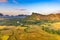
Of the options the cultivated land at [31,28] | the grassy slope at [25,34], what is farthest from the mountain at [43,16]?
the grassy slope at [25,34]

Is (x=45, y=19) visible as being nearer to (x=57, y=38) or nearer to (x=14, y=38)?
(x=57, y=38)

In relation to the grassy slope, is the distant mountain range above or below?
above

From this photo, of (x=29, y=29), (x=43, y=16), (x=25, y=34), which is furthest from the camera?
(x=43, y=16)

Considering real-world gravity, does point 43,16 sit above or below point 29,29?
above

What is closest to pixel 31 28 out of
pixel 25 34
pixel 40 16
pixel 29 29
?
pixel 29 29

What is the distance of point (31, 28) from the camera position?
17.5 feet

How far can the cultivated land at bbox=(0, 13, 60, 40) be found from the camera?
16.8 ft

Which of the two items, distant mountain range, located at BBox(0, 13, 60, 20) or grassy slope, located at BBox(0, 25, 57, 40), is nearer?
grassy slope, located at BBox(0, 25, 57, 40)

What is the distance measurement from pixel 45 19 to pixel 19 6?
1043 mm

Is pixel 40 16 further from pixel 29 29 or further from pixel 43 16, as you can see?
pixel 29 29

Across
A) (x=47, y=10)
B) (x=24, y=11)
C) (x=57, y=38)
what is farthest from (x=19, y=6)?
(x=57, y=38)

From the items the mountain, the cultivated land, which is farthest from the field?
the mountain

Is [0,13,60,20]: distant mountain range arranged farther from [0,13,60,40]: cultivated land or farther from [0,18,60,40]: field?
[0,18,60,40]: field

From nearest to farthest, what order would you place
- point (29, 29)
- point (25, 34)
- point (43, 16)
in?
point (25, 34) < point (29, 29) < point (43, 16)
